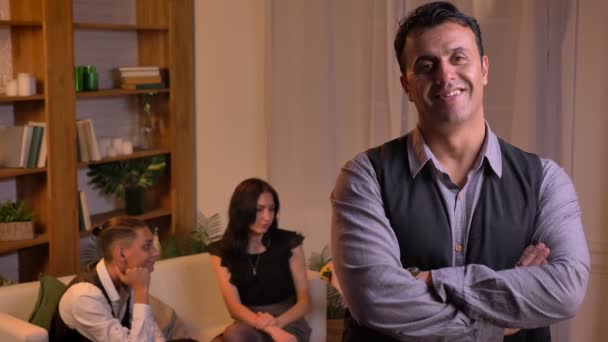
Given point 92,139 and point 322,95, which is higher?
point 322,95

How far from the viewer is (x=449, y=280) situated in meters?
1.68

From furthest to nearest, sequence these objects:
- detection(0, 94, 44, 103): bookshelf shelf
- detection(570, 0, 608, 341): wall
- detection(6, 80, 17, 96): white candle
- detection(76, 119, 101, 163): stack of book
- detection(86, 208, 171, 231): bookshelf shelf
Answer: detection(86, 208, 171, 231): bookshelf shelf < detection(76, 119, 101, 163): stack of book < detection(6, 80, 17, 96): white candle < detection(0, 94, 44, 103): bookshelf shelf < detection(570, 0, 608, 341): wall

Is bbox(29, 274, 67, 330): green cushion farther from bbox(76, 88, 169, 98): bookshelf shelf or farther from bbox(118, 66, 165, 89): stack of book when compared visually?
bbox(118, 66, 165, 89): stack of book

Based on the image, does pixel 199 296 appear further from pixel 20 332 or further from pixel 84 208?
pixel 84 208

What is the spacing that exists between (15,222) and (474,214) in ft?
12.5

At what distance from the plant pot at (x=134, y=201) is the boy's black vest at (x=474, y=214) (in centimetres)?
421

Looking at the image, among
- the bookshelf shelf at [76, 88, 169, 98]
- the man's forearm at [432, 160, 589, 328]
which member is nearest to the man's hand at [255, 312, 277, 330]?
the bookshelf shelf at [76, 88, 169, 98]

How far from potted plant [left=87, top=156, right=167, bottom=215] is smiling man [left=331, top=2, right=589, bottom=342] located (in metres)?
4.17

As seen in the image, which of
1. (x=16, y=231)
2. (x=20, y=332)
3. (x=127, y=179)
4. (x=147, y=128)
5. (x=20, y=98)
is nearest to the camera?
(x=20, y=332)

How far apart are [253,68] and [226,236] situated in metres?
1.81

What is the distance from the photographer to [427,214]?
1693mm

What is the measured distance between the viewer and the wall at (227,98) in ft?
18.8

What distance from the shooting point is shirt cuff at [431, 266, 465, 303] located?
5.52ft

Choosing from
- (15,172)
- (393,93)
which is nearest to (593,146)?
(393,93)
